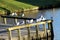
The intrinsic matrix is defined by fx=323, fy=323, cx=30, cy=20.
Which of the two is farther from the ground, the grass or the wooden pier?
the grass

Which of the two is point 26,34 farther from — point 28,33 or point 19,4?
point 19,4

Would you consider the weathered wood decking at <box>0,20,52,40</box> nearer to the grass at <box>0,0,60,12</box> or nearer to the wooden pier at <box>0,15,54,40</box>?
the wooden pier at <box>0,15,54,40</box>

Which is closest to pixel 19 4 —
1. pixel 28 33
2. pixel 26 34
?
pixel 26 34

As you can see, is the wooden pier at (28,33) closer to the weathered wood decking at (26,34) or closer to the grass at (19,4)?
the weathered wood decking at (26,34)

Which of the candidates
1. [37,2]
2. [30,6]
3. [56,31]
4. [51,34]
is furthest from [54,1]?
[51,34]

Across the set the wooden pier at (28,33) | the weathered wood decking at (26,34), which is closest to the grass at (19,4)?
the wooden pier at (28,33)

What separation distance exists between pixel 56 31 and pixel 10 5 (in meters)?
31.1

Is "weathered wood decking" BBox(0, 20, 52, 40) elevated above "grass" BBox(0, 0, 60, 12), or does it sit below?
below

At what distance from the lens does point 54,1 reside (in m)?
79.5

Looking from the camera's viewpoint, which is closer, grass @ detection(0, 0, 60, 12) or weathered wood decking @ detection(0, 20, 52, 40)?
weathered wood decking @ detection(0, 20, 52, 40)

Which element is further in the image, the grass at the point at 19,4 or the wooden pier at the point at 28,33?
the grass at the point at 19,4

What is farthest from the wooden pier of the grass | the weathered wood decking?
the grass

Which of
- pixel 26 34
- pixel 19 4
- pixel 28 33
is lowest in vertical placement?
pixel 26 34

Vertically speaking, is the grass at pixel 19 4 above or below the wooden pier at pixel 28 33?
above
